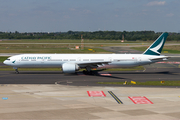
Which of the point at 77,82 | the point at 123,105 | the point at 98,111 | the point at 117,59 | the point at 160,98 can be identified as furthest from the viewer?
the point at 117,59

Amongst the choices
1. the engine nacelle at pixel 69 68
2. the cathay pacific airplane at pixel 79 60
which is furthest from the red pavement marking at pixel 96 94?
the cathay pacific airplane at pixel 79 60

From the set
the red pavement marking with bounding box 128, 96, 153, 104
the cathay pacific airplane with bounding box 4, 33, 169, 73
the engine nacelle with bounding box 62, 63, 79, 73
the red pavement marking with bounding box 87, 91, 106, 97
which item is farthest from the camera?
the cathay pacific airplane with bounding box 4, 33, 169, 73

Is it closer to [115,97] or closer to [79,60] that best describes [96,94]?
[115,97]

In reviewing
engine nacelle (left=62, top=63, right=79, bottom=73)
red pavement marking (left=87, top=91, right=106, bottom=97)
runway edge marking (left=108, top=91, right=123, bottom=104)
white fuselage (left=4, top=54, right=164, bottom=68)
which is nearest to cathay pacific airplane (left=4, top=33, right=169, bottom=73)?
white fuselage (left=4, top=54, right=164, bottom=68)

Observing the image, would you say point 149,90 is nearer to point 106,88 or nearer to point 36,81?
point 106,88

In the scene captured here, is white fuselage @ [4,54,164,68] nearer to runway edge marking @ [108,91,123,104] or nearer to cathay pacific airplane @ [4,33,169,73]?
cathay pacific airplane @ [4,33,169,73]

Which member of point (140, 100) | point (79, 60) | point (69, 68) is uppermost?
point (79, 60)

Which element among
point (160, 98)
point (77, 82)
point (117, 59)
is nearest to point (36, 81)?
point (77, 82)

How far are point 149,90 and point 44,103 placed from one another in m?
15.3

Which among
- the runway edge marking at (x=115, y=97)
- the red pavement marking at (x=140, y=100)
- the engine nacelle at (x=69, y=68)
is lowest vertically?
the red pavement marking at (x=140, y=100)

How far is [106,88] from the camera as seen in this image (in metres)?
33.8

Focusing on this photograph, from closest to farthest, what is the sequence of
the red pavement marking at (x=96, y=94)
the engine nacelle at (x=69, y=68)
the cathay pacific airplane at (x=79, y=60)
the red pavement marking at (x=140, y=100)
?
the red pavement marking at (x=140, y=100)
the red pavement marking at (x=96, y=94)
the engine nacelle at (x=69, y=68)
the cathay pacific airplane at (x=79, y=60)

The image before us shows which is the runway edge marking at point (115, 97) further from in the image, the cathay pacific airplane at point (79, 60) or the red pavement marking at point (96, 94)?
the cathay pacific airplane at point (79, 60)

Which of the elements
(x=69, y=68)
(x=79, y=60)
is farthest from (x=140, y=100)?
(x=79, y=60)
